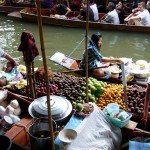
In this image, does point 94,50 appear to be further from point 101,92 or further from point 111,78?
point 101,92

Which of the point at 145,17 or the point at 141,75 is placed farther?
the point at 145,17

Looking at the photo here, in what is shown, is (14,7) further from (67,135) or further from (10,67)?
(67,135)

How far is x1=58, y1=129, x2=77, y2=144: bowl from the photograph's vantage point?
2.89 metres

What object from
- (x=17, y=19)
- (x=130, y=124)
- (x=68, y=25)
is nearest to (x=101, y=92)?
(x=130, y=124)

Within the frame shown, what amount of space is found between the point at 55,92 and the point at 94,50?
1235mm

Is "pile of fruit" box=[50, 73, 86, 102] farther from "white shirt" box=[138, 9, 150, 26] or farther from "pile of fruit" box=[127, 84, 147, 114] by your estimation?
"white shirt" box=[138, 9, 150, 26]

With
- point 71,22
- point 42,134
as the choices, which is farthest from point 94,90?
point 71,22

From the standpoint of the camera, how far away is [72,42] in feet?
28.9

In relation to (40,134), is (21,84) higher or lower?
higher

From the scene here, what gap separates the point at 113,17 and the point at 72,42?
160 cm

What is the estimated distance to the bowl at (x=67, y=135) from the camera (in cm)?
289

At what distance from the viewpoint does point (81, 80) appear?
459 cm

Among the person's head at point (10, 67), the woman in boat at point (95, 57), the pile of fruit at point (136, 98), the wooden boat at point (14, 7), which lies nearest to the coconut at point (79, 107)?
the pile of fruit at point (136, 98)

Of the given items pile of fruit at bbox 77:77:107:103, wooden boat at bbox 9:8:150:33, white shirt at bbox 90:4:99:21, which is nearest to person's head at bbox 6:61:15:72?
pile of fruit at bbox 77:77:107:103
